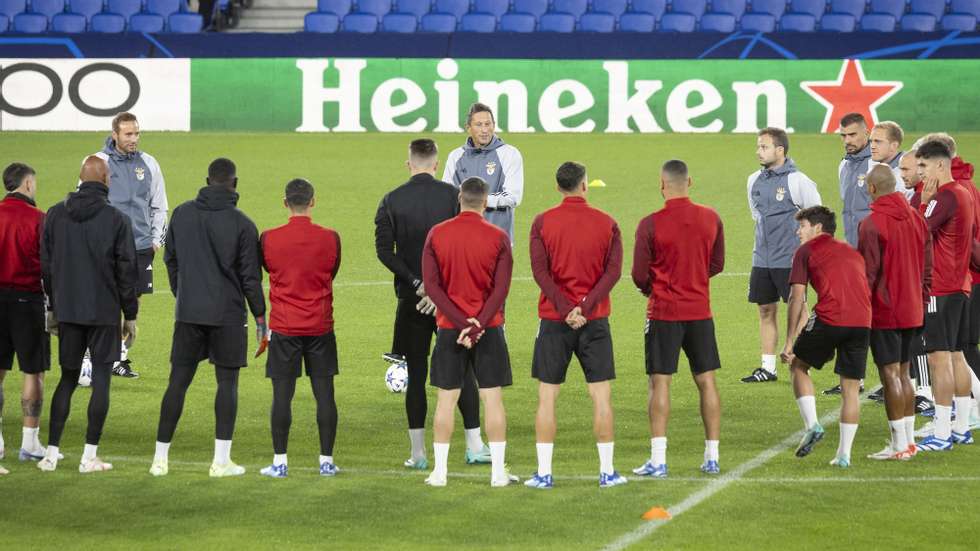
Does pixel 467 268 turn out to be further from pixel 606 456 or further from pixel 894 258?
pixel 894 258

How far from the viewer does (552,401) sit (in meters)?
9.02

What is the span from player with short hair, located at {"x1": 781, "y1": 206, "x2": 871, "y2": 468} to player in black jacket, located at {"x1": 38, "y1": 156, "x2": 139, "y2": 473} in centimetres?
430

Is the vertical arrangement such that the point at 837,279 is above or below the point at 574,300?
above

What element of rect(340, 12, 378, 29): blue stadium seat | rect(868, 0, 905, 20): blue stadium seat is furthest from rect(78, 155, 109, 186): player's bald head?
rect(868, 0, 905, 20): blue stadium seat

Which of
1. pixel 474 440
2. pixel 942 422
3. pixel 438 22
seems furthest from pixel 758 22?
pixel 474 440

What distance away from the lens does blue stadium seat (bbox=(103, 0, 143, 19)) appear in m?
34.2

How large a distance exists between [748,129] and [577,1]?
6.20 meters

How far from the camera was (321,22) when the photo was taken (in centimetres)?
3309

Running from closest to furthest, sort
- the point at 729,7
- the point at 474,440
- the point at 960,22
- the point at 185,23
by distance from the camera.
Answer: the point at 474,440 → the point at 185,23 → the point at 960,22 → the point at 729,7

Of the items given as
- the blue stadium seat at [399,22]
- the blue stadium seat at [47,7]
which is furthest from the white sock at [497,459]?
the blue stadium seat at [47,7]

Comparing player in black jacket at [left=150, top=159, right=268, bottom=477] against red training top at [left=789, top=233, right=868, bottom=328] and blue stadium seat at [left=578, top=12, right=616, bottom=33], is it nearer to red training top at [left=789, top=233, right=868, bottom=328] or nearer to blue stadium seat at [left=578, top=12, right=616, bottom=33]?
red training top at [left=789, top=233, right=868, bottom=328]

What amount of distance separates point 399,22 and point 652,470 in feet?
81.3

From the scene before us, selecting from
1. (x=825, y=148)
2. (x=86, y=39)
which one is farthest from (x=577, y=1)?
(x=86, y=39)

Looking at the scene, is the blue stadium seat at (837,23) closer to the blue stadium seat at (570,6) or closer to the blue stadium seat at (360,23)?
the blue stadium seat at (570,6)
